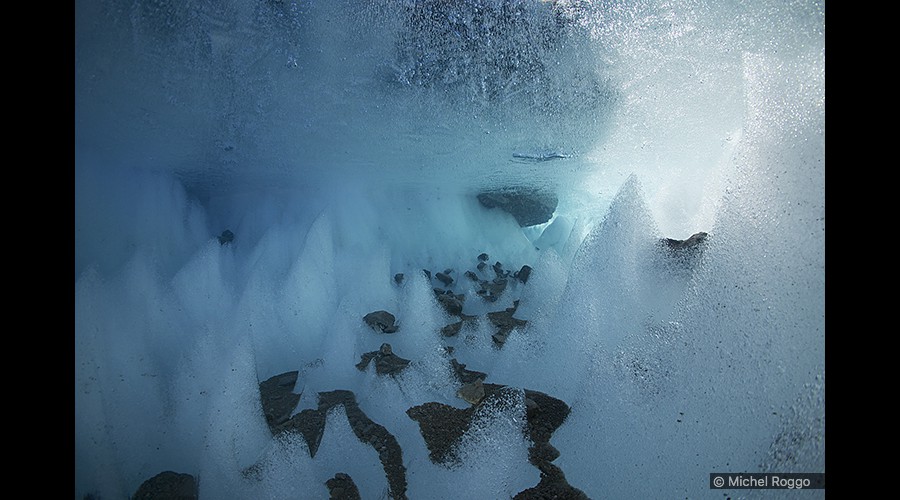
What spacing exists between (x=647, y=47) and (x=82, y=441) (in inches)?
264

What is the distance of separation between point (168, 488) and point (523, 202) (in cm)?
1117

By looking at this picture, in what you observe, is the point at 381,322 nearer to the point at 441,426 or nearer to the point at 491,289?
the point at 441,426

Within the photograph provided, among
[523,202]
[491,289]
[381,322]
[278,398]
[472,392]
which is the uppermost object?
[523,202]

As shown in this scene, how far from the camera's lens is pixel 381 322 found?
5.30 m

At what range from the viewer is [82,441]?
2.57 metres

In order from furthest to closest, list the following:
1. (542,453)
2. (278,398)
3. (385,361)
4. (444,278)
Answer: (444,278), (385,361), (278,398), (542,453)

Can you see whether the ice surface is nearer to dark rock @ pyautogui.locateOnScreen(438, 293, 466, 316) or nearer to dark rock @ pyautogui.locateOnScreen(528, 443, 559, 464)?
dark rock @ pyautogui.locateOnScreen(528, 443, 559, 464)

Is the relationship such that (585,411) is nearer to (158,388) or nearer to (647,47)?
(158,388)

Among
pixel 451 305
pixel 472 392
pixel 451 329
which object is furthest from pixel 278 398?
pixel 451 305

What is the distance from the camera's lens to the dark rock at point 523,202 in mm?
11914

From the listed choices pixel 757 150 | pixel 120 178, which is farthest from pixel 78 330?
pixel 120 178

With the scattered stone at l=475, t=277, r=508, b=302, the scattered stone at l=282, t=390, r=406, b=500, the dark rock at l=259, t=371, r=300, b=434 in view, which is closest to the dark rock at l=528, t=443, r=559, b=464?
the scattered stone at l=282, t=390, r=406, b=500

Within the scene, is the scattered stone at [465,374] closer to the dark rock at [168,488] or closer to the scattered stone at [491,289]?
the dark rock at [168,488]

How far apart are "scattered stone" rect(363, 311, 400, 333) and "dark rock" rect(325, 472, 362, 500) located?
278 cm
